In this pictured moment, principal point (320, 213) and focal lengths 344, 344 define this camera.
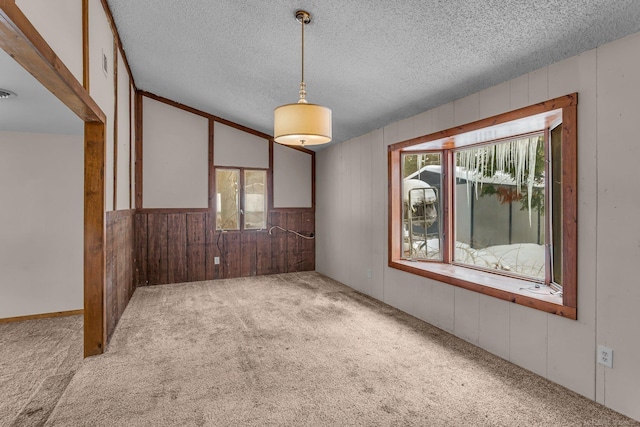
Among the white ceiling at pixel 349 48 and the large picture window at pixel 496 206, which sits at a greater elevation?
the white ceiling at pixel 349 48

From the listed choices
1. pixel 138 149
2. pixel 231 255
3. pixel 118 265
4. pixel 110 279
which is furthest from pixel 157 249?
pixel 110 279

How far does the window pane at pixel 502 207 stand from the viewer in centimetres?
304

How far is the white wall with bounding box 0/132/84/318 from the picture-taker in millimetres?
3736

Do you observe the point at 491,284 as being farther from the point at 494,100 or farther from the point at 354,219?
the point at 354,219

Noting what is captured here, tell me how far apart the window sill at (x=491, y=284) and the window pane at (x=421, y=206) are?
220 millimetres

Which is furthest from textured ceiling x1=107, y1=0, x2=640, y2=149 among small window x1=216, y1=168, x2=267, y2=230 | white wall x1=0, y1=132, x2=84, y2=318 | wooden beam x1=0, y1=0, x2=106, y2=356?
small window x1=216, y1=168, x2=267, y2=230

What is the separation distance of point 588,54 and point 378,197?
2604 millimetres

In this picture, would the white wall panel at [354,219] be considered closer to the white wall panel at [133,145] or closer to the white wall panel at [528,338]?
the white wall panel at [528,338]

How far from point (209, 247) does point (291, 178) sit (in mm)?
1875

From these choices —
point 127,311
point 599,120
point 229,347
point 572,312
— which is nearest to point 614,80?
point 599,120

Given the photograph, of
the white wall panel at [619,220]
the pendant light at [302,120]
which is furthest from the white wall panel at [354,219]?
the white wall panel at [619,220]

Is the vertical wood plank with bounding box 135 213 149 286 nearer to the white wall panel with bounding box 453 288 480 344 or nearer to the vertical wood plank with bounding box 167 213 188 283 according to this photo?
the vertical wood plank with bounding box 167 213 188 283

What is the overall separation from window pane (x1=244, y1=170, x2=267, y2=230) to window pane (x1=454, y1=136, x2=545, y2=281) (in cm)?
338

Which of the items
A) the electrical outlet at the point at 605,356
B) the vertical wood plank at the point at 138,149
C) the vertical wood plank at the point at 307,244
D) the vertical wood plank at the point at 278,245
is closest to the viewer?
the electrical outlet at the point at 605,356
